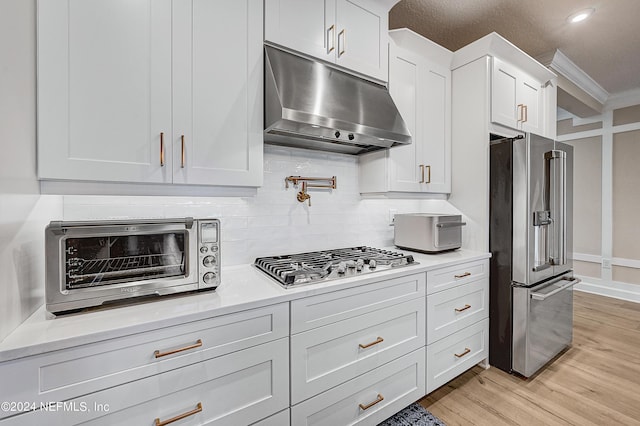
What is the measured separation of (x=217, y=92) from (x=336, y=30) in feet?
2.96

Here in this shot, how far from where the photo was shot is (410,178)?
7.27 ft

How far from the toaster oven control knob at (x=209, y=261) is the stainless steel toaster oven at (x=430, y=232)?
157 centimetres

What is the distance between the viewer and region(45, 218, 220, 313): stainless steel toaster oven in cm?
97

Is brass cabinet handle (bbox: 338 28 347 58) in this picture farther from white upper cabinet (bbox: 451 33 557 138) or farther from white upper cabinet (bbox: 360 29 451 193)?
white upper cabinet (bbox: 451 33 557 138)

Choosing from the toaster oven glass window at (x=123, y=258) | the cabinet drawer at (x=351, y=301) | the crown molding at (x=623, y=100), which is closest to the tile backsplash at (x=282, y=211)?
the toaster oven glass window at (x=123, y=258)

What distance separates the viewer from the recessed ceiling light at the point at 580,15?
233 centimetres

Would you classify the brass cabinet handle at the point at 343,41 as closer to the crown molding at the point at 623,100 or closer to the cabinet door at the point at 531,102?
the cabinet door at the point at 531,102

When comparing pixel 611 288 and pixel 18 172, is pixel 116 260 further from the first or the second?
pixel 611 288

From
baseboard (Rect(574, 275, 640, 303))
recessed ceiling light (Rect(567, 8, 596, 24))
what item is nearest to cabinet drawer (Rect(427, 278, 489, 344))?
recessed ceiling light (Rect(567, 8, 596, 24))

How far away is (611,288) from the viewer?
13.4 feet

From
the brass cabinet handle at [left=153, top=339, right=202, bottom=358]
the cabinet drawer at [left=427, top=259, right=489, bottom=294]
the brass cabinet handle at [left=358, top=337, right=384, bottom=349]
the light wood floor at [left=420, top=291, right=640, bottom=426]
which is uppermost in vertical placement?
the cabinet drawer at [left=427, top=259, right=489, bottom=294]

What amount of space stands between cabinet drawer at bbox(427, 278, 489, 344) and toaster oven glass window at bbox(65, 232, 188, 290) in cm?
151

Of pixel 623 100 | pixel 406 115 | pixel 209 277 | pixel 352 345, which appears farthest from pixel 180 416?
pixel 623 100

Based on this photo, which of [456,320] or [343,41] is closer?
[343,41]
